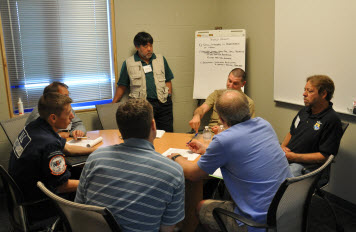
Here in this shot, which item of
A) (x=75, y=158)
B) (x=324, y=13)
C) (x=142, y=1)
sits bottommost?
(x=75, y=158)

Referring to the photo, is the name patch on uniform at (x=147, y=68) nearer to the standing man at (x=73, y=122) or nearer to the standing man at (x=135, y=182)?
the standing man at (x=73, y=122)

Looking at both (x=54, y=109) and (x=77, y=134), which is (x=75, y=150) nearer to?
(x=77, y=134)

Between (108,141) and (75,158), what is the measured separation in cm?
41

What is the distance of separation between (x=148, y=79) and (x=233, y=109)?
2.33 m

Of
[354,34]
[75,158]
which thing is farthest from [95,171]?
[354,34]

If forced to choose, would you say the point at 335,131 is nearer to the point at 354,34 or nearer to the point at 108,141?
the point at 354,34

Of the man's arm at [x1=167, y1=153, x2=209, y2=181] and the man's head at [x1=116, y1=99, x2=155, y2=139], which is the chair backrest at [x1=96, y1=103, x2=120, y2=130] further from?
the man's head at [x1=116, y1=99, x2=155, y2=139]

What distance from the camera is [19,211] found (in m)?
1.77

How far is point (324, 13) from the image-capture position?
116 inches

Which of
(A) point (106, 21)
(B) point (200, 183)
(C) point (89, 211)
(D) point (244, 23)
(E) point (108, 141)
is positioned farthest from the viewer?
(D) point (244, 23)

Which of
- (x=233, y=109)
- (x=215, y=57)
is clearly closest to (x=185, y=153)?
(x=233, y=109)

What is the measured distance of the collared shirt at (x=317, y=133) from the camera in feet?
7.55

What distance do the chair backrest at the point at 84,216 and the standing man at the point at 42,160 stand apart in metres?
0.45

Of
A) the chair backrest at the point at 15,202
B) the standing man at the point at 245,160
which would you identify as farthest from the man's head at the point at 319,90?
the chair backrest at the point at 15,202
